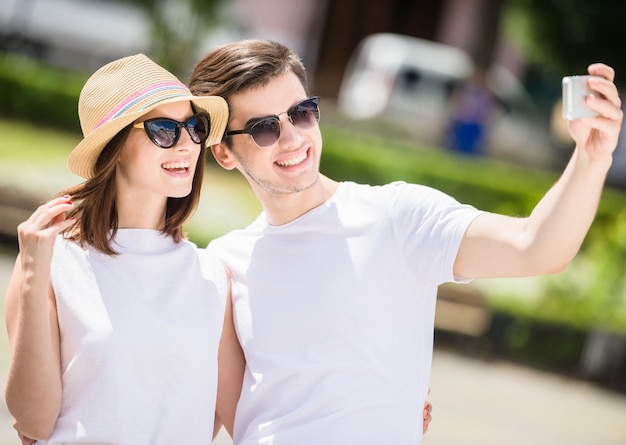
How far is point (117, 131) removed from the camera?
2945mm

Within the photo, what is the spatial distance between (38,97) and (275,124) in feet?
37.2

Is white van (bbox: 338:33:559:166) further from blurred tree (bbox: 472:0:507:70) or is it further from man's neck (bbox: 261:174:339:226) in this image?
man's neck (bbox: 261:174:339:226)

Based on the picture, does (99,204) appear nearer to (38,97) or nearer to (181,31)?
(38,97)

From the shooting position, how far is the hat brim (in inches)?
→ 114

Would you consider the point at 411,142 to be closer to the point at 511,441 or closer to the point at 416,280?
the point at 511,441

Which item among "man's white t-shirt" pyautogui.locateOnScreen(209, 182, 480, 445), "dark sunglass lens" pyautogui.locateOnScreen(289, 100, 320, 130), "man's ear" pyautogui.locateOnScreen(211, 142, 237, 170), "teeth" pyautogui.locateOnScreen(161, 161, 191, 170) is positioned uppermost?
"dark sunglass lens" pyautogui.locateOnScreen(289, 100, 320, 130)

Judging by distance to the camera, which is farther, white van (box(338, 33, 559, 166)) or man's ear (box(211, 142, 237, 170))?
white van (box(338, 33, 559, 166))

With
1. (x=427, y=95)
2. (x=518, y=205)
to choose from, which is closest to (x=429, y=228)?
(x=518, y=205)

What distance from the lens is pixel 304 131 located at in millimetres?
3182

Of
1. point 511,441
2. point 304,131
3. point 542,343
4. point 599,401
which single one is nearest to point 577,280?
point 542,343

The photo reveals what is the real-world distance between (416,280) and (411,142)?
11725mm

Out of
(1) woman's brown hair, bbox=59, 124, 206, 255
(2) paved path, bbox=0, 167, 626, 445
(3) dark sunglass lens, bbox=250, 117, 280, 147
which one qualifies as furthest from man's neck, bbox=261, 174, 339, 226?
(2) paved path, bbox=0, 167, 626, 445

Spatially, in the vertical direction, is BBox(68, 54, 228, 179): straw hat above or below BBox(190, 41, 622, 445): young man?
above

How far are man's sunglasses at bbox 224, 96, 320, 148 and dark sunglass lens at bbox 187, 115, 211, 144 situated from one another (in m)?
0.15
